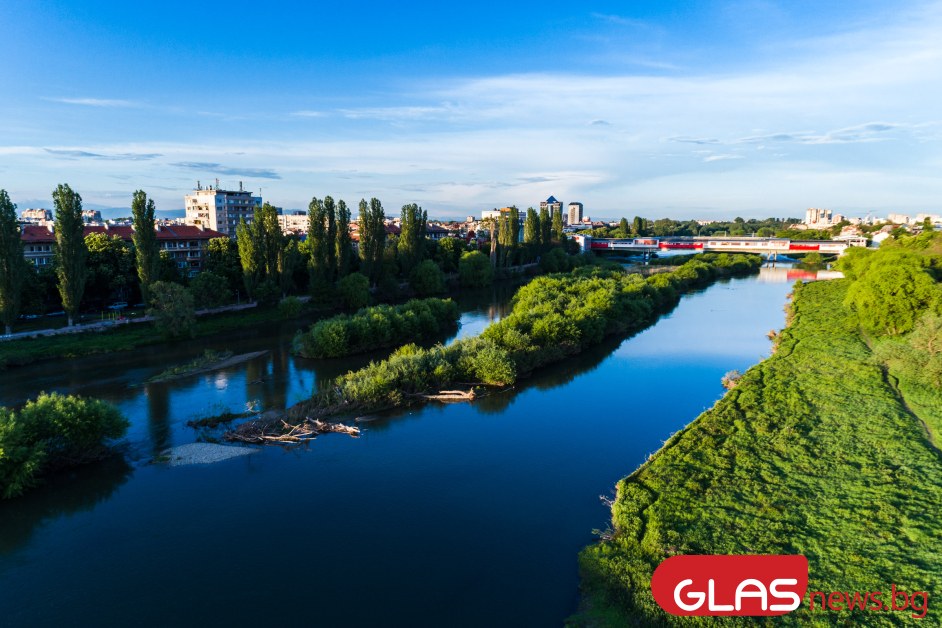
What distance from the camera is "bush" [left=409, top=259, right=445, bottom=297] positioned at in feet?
177

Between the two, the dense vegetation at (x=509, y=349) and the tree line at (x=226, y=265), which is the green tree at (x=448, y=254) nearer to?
the tree line at (x=226, y=265)

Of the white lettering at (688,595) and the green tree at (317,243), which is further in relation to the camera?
the green tree at (317,243)

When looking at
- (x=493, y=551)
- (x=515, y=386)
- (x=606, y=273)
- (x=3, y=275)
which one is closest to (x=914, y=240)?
(x=606, y=273)

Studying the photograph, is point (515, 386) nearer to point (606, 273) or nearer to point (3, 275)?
point (3, 275)

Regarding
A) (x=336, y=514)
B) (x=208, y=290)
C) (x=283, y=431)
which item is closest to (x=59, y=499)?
(x=283, y=431)

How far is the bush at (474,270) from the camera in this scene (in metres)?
62.3

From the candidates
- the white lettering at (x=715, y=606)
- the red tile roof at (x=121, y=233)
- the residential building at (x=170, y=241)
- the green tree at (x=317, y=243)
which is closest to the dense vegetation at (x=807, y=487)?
the white lettering at (x=715, y=606)

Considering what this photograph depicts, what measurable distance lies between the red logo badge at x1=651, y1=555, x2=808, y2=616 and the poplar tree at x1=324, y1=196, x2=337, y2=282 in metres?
38.8

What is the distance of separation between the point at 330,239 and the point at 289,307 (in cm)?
757

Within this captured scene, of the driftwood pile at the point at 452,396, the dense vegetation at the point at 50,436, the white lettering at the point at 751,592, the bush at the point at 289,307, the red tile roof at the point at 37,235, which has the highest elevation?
the red tile roof at the point at 37,235

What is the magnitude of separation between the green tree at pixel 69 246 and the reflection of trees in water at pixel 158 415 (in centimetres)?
1136

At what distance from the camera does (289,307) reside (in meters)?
41.3

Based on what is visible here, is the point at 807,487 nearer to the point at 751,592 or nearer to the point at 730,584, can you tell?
the point at 751,592

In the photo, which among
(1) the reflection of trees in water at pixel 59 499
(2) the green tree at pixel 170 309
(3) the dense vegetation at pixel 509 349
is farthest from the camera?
(2) the green tree at pixel 170 309
